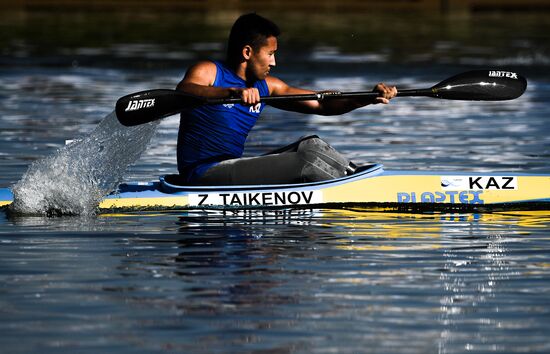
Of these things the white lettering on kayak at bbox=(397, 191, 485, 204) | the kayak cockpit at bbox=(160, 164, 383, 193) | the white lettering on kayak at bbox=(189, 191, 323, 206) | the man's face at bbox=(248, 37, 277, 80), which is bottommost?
the white lettering on kayak at bbox=(189, 191, 323, 206)

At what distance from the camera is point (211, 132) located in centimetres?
1273

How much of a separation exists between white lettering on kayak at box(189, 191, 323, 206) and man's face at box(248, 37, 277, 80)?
0.94 metres

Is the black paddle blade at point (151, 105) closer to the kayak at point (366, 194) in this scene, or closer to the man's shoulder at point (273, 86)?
the kayak at point (366, 194)

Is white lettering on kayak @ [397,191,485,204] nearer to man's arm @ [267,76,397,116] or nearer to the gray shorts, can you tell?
the gray shorts

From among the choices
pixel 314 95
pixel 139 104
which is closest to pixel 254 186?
pixel 314 95

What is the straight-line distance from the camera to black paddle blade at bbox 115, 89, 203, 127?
12.3m

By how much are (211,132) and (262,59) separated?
2.44 ft

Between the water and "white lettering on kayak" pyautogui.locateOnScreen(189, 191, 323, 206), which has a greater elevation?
"white lettering on kayak" pyautogui.locateOnScreen(189, 191, 323, 206)

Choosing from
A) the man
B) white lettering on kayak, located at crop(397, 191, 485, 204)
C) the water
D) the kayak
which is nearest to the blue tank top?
the man

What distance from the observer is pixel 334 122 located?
21688 millimetres

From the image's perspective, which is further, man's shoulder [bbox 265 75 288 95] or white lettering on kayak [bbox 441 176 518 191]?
man's shoulder [bbox 265 75 288 95]

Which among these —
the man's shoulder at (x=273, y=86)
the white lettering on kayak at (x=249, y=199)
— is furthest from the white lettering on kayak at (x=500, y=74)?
the white lettering on kayak at (x=249, y=199)

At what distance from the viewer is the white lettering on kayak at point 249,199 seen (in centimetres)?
1262

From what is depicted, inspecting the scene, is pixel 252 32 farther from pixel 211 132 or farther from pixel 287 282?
pixel 287 282
